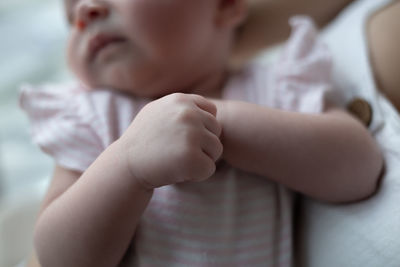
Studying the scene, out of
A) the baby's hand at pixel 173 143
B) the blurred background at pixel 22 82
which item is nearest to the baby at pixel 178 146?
the baby's hand at pixel 173 143

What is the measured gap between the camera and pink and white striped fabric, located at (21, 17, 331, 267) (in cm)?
56

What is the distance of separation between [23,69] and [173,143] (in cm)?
110

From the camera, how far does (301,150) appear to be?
536 millimetres

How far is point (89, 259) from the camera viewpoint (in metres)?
0.50

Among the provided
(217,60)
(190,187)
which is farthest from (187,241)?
(217,60)

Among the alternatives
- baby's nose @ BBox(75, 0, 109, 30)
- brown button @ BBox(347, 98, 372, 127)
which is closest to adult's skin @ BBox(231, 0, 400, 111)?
brown button @ BBox(347, 98, 372, 127)

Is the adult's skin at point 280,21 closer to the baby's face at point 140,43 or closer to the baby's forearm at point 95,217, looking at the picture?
the baby's face at point 140,43

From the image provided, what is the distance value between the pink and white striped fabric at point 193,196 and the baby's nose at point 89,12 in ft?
0.35

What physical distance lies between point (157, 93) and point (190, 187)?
170mm

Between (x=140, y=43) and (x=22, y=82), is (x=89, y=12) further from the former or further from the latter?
(x=22, y=82)

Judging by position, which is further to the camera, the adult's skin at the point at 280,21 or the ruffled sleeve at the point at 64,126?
the adult's skin at the point at 280,21

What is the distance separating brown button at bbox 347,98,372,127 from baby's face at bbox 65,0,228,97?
25 cm

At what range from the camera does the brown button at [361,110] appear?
25.3 inches

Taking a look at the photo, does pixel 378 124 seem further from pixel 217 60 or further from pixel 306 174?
pixel 217 60
